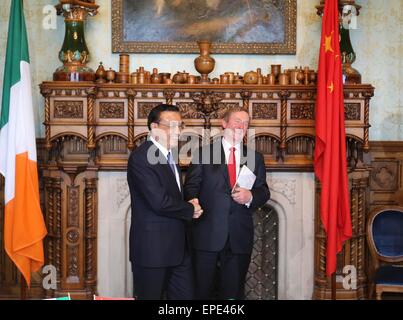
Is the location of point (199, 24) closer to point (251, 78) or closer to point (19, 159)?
point (251, 78)

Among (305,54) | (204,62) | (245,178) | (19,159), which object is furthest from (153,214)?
(305,54)

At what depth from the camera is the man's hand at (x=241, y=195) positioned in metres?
4.42

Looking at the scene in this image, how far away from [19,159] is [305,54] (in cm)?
284

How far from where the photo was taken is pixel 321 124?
5.18m

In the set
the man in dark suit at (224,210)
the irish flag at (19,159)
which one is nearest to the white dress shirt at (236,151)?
the man in dark suit at (224,210)

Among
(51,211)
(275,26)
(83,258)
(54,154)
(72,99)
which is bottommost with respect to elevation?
(83,258)

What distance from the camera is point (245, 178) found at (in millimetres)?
4508

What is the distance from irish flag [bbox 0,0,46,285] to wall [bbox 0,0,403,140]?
0.88 meters

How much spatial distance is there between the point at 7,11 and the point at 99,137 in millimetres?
1589

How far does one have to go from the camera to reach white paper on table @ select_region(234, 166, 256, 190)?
4496 millimetres

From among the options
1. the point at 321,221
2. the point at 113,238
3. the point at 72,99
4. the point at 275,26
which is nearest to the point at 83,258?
the point at 113,238

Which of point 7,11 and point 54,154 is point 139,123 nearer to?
point 54,154

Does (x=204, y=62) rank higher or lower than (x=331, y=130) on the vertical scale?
higher

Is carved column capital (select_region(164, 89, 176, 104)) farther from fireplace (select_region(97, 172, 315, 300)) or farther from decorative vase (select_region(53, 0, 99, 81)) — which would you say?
fireplace (select_region(97, 172, 315, 300))
